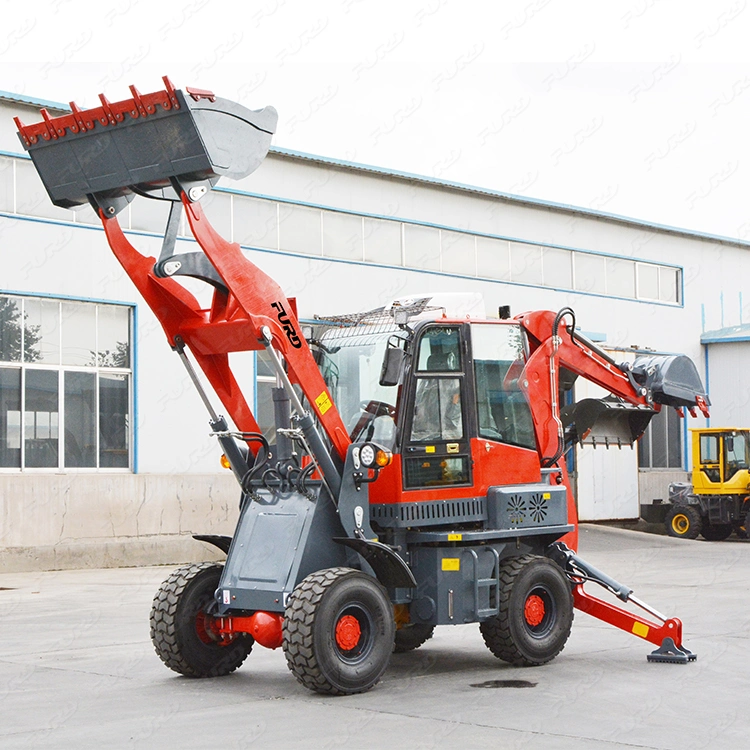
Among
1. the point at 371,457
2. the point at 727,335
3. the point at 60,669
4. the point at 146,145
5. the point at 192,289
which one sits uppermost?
the point at 727,335

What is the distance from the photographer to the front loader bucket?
11.0 metres

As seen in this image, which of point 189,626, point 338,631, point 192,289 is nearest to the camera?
point 338,631

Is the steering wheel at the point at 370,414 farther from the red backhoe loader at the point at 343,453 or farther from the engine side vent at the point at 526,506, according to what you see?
the engine side vent at the point at 526,506

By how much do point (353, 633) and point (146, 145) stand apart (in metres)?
3.55

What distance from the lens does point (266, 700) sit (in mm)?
8242

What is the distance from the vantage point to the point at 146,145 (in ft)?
26.2

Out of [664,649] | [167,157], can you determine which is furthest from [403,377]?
[664,649]

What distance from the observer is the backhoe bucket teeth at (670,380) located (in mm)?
11016

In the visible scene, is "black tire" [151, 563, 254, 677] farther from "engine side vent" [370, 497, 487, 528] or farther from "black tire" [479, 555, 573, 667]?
"black tire" [479, 555, 573, 667]

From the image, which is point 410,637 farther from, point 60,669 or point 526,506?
point 60,669

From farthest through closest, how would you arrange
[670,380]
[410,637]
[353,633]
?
[670,380], [410,637], [353,633]

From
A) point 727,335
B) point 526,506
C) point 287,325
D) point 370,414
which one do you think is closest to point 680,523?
point 727,335

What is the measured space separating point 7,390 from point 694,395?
13703 millimetres

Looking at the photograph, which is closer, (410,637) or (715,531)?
(410,637)
